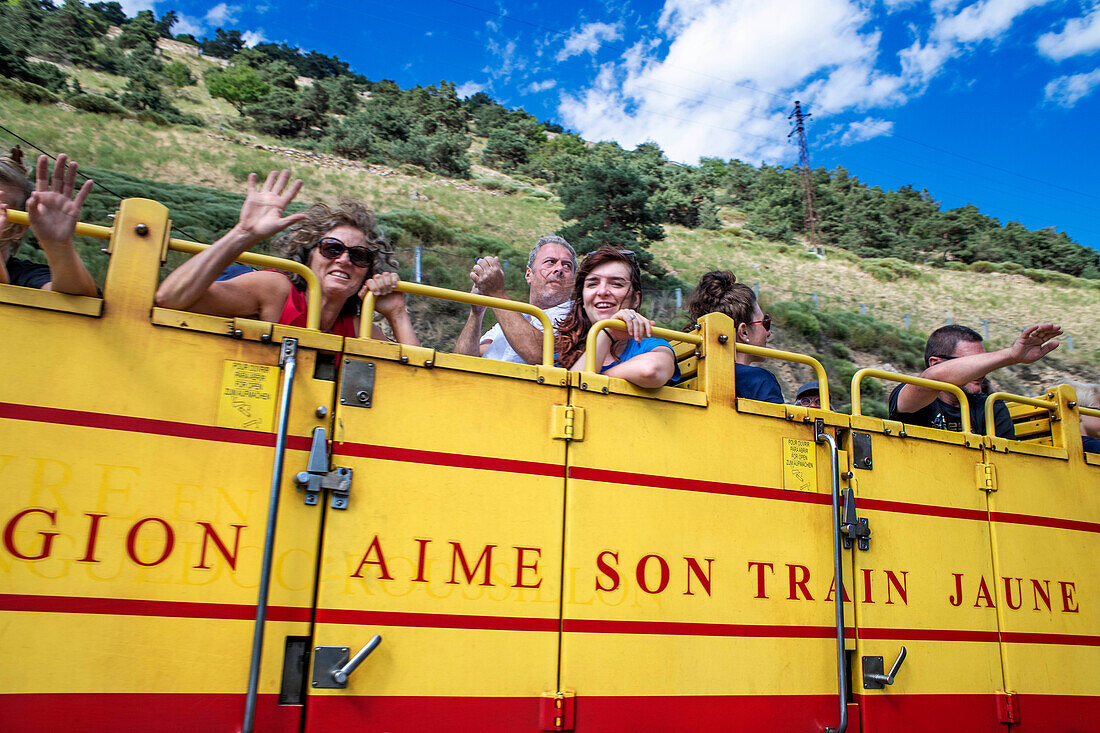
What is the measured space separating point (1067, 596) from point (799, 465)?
2.04 m

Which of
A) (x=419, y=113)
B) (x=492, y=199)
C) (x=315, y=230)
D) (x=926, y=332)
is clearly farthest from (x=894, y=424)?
(x=419, y=113)

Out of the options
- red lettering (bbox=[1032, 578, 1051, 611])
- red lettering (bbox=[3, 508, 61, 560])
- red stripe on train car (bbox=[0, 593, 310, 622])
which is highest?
red lettering (bbox=[1032, 578, 1051, 611])

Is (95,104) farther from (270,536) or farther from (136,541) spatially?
(270,536)

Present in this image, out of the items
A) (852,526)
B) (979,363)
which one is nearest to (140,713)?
(852,526)

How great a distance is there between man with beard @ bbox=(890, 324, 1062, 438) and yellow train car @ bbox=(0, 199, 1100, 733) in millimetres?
465

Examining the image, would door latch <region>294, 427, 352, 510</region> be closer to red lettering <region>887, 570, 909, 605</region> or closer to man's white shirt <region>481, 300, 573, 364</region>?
man's white shirt <region>481, 300, 573, 364</region>

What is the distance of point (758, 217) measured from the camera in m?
66.5

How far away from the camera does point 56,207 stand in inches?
102

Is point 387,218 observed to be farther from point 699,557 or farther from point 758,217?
point 758,217

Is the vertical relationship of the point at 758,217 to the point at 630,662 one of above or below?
above

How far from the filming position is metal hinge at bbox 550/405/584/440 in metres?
3.26

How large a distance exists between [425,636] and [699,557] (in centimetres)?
134

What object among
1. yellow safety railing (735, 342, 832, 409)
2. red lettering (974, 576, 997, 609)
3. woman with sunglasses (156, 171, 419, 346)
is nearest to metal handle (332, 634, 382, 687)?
woman with sunglasses (156, 171, 419, 346)

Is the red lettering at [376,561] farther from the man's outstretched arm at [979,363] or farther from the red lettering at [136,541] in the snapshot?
the man's outstretched arm at [979,363]
